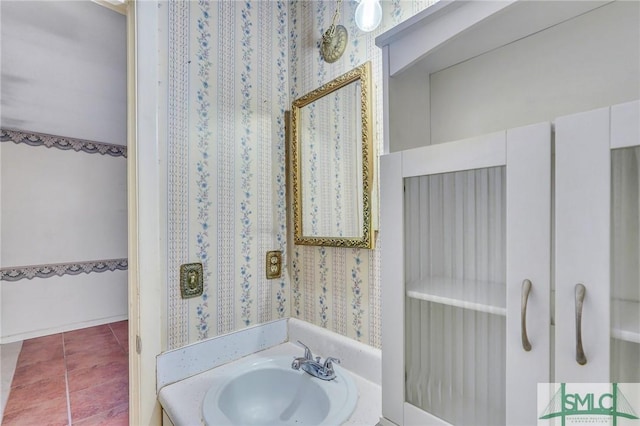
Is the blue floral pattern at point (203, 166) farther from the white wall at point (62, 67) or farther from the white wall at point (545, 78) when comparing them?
the white wall at point (62, 67)

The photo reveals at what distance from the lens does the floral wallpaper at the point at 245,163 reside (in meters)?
1.04

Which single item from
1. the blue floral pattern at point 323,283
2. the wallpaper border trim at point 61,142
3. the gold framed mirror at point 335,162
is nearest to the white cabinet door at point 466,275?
the gold framed mirror at point 335,162

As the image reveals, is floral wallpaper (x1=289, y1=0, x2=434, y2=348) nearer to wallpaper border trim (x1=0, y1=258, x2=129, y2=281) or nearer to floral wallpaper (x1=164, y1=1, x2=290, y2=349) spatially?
floral wallpaper (x1=164, y1=1, x2=290, y2=349)

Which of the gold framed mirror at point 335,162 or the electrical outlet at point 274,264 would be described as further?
the electrical outlet at point 274,264

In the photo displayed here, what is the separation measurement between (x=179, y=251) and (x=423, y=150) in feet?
2.88

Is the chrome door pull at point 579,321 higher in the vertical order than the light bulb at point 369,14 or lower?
lower

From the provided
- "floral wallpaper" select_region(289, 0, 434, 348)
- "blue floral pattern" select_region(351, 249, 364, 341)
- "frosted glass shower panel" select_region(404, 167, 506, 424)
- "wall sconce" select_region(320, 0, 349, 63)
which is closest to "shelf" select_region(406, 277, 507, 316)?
"frosted glass shower panel" select_region(404, 167, 506, 424)

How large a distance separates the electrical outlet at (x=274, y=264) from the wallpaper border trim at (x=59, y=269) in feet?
5.91

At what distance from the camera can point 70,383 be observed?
1817 mm

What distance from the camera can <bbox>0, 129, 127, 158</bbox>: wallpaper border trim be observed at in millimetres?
2658

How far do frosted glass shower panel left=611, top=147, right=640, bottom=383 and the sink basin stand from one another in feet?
2.21

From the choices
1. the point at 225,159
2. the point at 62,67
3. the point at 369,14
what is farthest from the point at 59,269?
the point at 369,14

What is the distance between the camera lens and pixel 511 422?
19.3 inches

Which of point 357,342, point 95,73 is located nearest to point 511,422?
point 357,342
